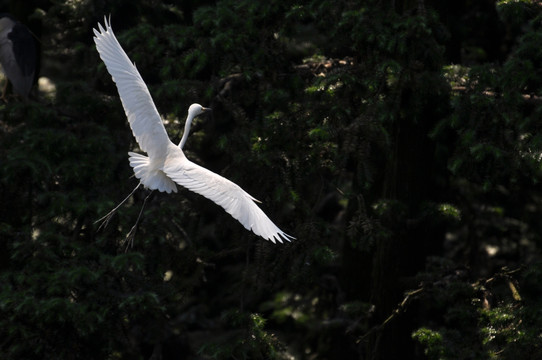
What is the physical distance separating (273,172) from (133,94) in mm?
1002

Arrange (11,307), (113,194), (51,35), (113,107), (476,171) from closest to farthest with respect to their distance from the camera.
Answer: (11,307) < (476,171) < (113,194) < (113,107) < (51,35)

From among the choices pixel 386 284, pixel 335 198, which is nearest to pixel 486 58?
pixel 335 198

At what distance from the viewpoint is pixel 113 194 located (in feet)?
16.7

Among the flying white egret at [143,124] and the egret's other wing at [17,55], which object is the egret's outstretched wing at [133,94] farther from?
the egret's other wing at [17,55]

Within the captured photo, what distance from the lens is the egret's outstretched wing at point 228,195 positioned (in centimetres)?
383

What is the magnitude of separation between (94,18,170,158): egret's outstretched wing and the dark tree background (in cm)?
53

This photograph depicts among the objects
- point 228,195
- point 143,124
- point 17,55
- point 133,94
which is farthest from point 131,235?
point 17,55

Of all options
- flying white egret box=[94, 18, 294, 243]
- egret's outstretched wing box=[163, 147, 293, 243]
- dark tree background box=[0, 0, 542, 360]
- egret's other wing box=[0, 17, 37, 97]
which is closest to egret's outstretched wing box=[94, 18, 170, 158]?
flying white egret box=[94, 18, 294, 243]

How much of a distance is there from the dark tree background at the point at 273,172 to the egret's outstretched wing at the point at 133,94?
532 millimetres

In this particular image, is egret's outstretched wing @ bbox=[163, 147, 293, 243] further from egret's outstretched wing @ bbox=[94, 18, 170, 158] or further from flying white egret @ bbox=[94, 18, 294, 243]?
egret's outstretched wing @ bbox=[94, 18, 170, 158]

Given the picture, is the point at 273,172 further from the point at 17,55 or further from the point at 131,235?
the point at 17,55

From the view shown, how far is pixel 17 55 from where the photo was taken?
18.0 ft

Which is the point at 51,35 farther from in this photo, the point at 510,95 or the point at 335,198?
the point at 510,95

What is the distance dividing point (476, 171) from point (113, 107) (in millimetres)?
2703
